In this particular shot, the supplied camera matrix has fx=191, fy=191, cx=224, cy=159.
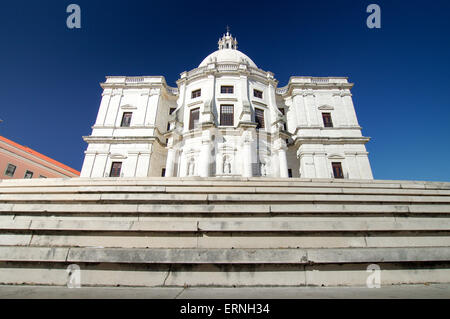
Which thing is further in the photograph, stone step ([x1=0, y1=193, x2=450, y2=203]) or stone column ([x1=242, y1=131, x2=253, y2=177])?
stone column ([x1=242, y1=131, x2=253, y2=177])

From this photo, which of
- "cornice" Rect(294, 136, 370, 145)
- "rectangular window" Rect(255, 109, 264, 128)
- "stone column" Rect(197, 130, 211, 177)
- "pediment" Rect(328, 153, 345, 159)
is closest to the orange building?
"stone column" Rect(197, 130, 211, 177)

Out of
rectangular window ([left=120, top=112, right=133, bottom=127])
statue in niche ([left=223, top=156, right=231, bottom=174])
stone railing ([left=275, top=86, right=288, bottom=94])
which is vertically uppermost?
stone railing ([left=275, top=86, right=288, bottom=94])

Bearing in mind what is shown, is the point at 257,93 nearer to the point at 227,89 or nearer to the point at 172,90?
the point at 227,89

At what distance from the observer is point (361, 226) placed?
14.0 feet

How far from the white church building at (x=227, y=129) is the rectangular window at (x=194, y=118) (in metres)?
0.12

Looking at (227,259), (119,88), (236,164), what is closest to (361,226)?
(227,259)

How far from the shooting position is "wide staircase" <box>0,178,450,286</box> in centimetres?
336

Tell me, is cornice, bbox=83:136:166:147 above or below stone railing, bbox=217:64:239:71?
below

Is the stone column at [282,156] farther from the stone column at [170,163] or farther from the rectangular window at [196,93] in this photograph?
the rectangular window at [196,93]

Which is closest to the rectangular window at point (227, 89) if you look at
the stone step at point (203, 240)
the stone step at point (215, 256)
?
the stone step at point (203, 240)

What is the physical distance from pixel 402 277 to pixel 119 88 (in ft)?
97.1

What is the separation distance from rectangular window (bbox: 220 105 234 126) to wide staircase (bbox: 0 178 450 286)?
15.0 m

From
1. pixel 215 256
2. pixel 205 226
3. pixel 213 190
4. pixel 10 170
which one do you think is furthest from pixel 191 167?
pixel 10 170

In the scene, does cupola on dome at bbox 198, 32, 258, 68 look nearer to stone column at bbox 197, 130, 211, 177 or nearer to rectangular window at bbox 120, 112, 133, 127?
rectangular window at bbox 120, 112, 133, 127
